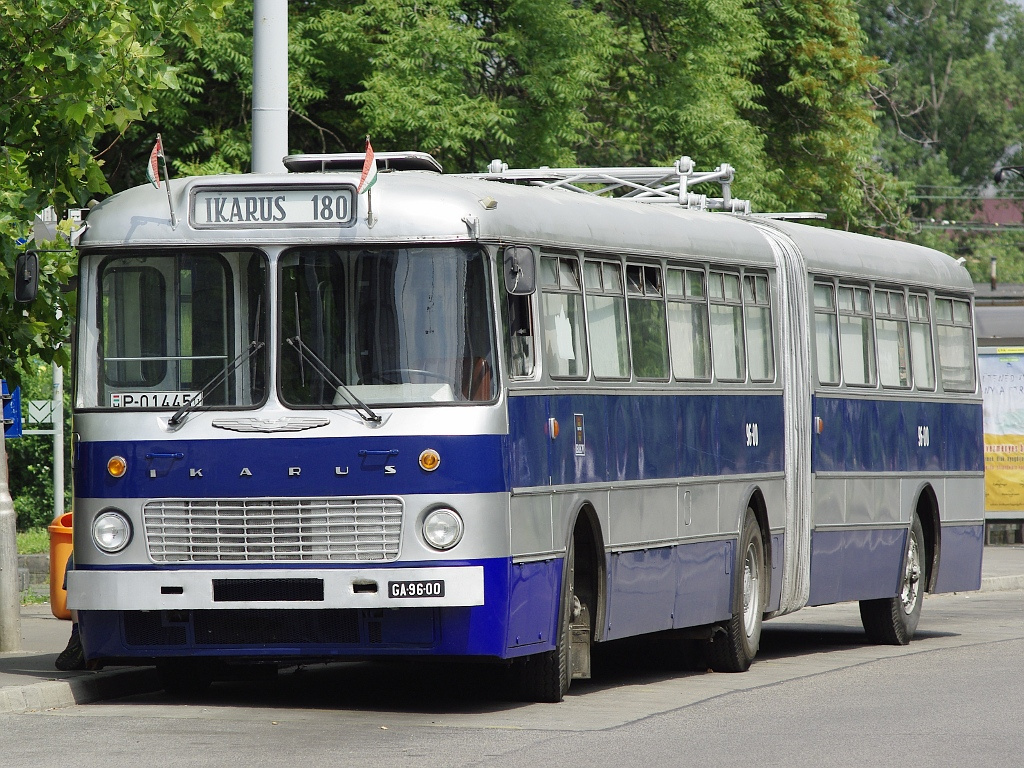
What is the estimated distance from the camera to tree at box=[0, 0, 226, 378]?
1202 cm

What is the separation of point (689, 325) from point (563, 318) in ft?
6.28

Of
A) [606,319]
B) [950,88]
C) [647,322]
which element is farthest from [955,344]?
[950,88]

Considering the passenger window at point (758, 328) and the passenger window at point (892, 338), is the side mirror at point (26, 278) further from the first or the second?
the passenger window at point (892, 338)

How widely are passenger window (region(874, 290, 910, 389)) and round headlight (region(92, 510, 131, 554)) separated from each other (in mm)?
7388

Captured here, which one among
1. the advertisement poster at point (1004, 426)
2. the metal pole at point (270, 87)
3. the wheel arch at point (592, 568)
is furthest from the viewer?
the advertisement poster at point (1004, 426)

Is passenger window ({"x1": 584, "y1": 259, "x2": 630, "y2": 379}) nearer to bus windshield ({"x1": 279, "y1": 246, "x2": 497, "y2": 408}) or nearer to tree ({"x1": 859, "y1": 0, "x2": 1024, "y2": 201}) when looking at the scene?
bus windshield ({"x1": 279, "y1": 246, "x2": 497, "y2": 408})

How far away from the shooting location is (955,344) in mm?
18031

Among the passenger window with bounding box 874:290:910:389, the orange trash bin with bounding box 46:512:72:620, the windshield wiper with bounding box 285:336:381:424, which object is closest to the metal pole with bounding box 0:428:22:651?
the orange trash bin with bounding box 46:512:72:620

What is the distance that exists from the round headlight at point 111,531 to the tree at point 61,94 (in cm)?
219

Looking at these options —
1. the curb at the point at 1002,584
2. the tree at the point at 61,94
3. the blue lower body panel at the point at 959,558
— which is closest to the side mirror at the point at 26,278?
the tree at the point at 61,94

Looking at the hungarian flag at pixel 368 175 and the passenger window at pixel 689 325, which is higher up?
the hungarian flag at pixel 368 175

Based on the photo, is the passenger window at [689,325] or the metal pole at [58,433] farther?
the metal pole at [58,433]

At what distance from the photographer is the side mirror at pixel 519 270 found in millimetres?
10828

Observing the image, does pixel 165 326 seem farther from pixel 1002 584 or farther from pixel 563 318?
pixel 1002 584
